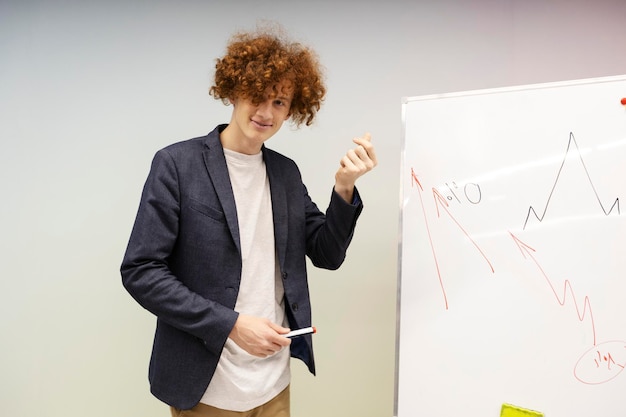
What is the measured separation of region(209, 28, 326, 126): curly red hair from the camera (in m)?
1.10

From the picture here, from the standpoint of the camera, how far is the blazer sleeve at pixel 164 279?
1.00 m

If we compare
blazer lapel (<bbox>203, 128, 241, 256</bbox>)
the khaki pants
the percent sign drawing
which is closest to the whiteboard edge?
the percent sign drawing

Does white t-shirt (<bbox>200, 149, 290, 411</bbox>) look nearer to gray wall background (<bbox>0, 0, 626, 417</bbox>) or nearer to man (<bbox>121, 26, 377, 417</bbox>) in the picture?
man (<bbox>121, 26, 377, 417</bbox>)

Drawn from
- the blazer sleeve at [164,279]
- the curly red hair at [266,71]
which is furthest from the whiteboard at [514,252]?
the blazer sleeve at [164,279]

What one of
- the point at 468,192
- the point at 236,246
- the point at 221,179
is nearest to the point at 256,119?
the point at 221,179

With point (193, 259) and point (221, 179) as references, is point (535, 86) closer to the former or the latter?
point (221, 179)

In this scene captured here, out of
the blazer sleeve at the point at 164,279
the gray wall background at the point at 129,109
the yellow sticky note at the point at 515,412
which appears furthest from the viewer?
the gray wall background at the point at 129,109

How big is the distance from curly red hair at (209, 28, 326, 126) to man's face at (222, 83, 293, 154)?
1cm

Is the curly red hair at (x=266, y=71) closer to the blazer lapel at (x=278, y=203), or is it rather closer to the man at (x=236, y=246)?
the man at (x=236, y=246)

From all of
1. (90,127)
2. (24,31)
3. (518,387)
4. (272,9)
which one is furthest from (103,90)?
(518,387)

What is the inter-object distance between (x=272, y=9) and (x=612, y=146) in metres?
1.19

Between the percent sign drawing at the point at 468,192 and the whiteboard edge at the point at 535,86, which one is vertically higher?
the whiteboard edge at the point at 535,86

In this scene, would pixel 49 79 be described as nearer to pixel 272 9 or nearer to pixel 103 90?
pixel 103 90

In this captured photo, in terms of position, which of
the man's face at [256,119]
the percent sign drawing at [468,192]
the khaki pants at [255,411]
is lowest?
Answer: the khaki pants at [255,411]
